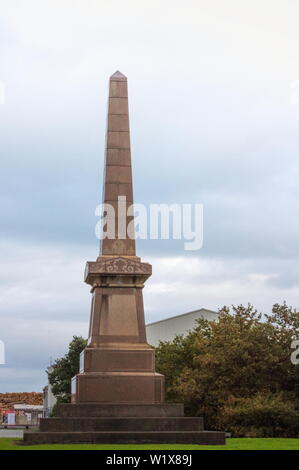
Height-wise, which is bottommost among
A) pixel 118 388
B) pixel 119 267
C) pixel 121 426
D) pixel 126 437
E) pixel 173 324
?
pixel 126 437

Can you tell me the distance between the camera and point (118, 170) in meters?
25.0

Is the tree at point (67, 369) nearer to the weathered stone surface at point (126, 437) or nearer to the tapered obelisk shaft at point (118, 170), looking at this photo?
the tapered obelisk shaft at point (118, 170)

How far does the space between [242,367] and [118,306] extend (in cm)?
1117

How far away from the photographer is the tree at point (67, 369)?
5878cm

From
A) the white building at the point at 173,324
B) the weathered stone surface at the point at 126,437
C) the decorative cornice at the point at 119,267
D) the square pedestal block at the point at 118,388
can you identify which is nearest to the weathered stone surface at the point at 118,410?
A: the square pedestal block at the point at 118,388

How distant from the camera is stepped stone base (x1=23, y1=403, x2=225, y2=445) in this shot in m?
20.1

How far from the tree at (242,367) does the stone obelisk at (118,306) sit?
9.11 meters

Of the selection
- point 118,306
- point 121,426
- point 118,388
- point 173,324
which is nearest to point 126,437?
point 121,426

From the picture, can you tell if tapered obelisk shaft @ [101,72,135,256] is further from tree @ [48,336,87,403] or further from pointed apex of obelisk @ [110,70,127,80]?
tree @ [48,336,87,403]

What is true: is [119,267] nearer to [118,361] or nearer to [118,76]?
[118,361]

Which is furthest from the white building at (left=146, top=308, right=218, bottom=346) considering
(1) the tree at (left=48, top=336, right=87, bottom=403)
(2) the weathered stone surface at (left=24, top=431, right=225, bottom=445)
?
(2) the weathered stone surface at (left=24, top=431, right=225, bottom=445)
